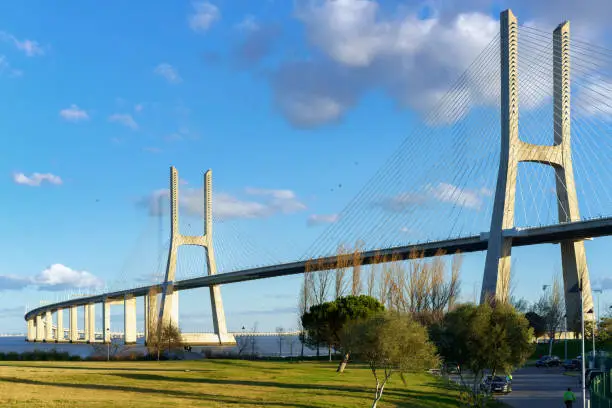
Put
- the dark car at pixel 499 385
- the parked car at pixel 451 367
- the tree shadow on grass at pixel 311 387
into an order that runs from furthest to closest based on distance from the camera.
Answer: the dark car at pixel 499 385
the parked car at pixel 451 367
the tree shadow on grass at pixel 311 387

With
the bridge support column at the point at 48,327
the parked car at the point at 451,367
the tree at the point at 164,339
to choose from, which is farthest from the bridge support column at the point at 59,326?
the parked car at the point at 451,367

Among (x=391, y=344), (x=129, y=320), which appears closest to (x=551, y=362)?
(x=391, y=344)

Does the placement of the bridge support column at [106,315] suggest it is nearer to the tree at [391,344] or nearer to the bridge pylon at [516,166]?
the bridge pylon at [516,166]

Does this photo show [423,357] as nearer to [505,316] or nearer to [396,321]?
[396,321]

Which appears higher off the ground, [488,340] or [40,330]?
[488,340]

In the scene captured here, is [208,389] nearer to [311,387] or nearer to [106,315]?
[311,387]

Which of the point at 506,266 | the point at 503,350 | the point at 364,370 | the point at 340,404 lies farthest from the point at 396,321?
the point at 506,266
